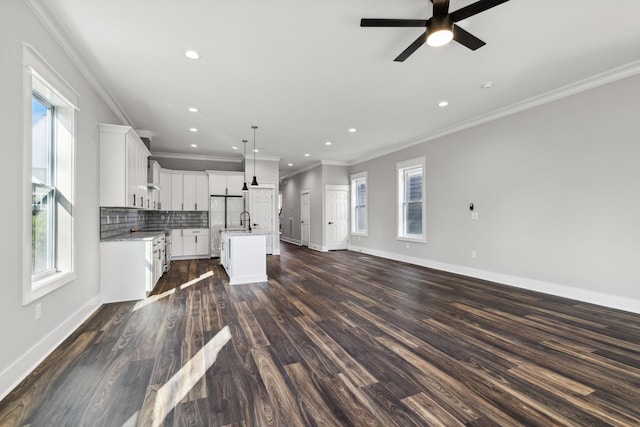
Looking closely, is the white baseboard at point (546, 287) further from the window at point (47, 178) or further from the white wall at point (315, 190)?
the window at point (47, 178)

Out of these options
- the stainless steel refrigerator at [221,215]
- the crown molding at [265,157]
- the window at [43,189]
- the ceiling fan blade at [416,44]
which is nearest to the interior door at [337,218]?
the crown molding at [265,157]

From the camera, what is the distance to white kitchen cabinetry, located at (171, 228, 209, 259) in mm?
7434

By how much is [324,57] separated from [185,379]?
327 cm

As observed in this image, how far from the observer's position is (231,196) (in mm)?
8023

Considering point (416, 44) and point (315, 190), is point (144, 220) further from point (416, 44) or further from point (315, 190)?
point (416, 44)

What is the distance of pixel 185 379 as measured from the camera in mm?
2012

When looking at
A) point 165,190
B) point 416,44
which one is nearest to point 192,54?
point 416,44

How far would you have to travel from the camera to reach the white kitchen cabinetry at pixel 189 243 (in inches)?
293

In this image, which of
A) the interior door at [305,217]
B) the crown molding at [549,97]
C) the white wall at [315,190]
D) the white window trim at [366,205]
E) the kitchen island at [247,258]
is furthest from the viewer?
the interior door at [305,217]

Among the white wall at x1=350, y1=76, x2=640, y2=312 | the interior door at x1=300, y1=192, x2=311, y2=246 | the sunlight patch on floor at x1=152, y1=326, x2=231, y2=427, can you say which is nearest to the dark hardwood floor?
the sunlight patch on floor at x1=152, y1=326, x2=231, y2=427

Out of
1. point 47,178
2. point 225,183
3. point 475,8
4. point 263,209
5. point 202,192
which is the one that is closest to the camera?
point 475,8

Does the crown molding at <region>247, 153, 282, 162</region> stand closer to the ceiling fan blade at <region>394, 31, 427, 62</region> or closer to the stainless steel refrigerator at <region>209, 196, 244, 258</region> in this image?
the stainless steel refrigerator at <region>209, 196, 244, 258</region>

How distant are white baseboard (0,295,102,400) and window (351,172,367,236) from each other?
22.3ft

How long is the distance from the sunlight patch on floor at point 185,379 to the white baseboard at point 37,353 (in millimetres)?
1027
